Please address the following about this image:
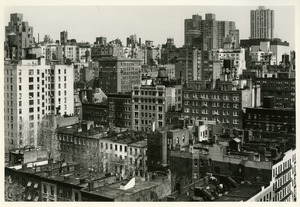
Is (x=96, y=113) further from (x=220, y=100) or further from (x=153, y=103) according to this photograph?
(x=220, y=100)

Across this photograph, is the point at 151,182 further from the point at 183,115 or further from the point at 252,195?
the point at 183,115

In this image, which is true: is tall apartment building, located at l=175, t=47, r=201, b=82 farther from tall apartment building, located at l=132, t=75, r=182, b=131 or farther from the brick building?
the brick building

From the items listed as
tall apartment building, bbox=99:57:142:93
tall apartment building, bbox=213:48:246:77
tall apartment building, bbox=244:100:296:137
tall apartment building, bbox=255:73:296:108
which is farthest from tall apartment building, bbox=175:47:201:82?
tall apartment building, bbox=244:100:296:137

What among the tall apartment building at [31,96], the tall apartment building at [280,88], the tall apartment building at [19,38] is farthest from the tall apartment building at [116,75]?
the tall apartment building at [280,88]

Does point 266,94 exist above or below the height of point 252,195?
above

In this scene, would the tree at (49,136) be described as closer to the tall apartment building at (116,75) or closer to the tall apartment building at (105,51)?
the tall apartment building at (116,75)

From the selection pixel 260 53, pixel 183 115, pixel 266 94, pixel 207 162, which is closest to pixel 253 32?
pixel 260 53

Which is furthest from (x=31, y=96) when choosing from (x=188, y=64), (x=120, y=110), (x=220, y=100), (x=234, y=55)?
(x=234, y=55)
